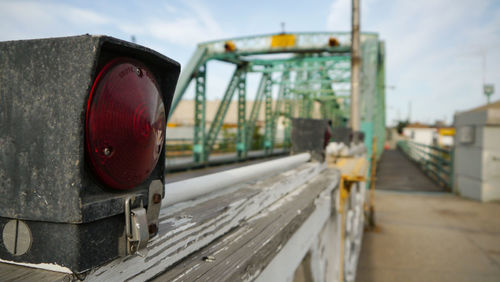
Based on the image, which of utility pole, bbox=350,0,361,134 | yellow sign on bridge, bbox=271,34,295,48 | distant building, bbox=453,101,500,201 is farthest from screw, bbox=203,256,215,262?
yellow sign on bridge, bbox=271,34,295,48

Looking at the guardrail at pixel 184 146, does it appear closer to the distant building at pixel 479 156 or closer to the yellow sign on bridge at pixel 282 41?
the yellow sign on bridge at pixel 282 41

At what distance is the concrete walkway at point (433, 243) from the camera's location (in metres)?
3.94

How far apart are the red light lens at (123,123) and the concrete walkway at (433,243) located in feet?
12.8

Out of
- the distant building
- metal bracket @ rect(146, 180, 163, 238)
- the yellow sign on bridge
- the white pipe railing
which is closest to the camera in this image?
metal bracket @ rect(146, 180, 163, 238)

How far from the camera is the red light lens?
522mm

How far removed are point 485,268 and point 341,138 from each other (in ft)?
7.43

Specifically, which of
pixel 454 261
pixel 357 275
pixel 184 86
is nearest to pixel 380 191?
pixel 454 261

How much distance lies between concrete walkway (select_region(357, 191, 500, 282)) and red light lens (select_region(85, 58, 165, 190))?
391 centimetres

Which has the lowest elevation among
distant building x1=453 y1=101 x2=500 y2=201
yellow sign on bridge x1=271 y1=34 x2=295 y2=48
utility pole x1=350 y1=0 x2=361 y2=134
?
distant building x1=453 y1=101 x2=500 y2=201

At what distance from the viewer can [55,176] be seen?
511 millimetres

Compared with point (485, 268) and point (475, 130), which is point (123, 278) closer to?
point (485, 268)

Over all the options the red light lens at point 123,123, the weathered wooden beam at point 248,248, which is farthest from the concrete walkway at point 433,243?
the red light lens at point 123,123

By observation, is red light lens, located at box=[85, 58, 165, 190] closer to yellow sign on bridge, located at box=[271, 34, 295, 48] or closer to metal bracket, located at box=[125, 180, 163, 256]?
metal bracket, located at box=[125, 180, 163, 256]

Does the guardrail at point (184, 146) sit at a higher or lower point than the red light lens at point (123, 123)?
lower
